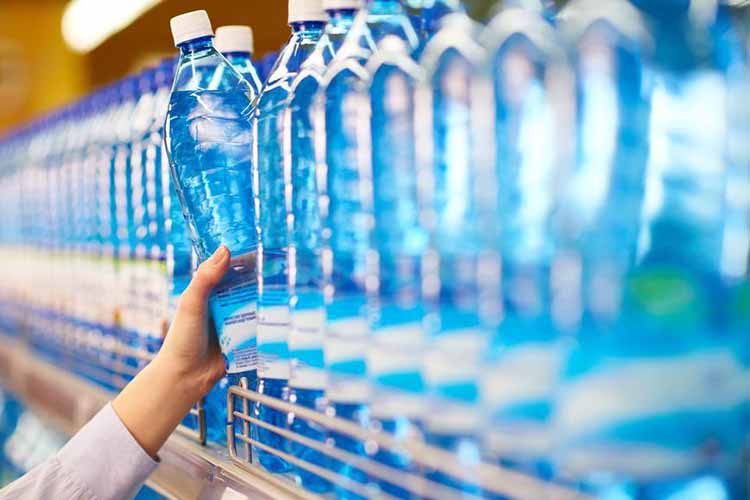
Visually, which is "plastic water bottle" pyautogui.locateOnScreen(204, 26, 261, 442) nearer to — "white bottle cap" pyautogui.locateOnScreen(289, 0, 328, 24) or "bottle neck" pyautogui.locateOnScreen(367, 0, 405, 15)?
"white bottle cap" pyautogui.locateOnScreen(289, 0, 328, 24)

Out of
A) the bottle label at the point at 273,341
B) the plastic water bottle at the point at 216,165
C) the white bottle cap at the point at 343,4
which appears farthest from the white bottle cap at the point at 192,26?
the bottle label at the point at 273,341

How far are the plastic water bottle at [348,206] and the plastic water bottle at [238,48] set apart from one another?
0.35 m

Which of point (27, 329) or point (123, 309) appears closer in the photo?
point (123, 309)

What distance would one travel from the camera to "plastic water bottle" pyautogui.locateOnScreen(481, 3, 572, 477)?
23.8 inches

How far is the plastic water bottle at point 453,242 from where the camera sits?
678 mm

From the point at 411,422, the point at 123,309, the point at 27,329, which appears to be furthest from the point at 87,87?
the point at 411,422

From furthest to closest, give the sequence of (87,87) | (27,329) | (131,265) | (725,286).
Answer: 1. (87,87)
2. (27,329)
3. (131,265)
4. (725,286)

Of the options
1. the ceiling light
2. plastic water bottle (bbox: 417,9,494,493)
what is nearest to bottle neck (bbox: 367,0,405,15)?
plastic water bottle (bbox: 417,9,494,493)

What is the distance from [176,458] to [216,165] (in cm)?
39

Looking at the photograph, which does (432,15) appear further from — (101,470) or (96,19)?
(96,19)

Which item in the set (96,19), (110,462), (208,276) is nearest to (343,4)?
(208,276)

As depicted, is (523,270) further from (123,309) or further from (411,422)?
(123,309)

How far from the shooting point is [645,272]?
0.56 meters

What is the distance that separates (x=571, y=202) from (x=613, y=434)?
5.6 inches
